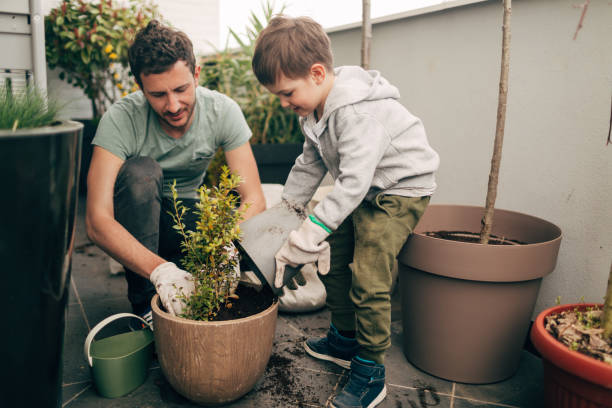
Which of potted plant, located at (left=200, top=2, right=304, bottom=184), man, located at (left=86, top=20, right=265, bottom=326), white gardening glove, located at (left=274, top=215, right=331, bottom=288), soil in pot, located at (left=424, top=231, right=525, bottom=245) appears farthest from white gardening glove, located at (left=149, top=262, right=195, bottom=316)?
potted plant, located at (left=200, top=2, right=304, bottom=184)

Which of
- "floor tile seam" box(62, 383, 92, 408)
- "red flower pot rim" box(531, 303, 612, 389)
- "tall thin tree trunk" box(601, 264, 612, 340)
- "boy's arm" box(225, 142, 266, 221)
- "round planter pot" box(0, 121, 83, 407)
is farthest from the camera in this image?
"boy's arm" box(225, 142, 266, 221)

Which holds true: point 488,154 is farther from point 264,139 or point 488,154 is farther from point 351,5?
point 264,139

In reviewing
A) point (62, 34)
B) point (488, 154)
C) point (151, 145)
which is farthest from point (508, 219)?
point (62, 34)

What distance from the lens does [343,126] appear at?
1367 millimetres

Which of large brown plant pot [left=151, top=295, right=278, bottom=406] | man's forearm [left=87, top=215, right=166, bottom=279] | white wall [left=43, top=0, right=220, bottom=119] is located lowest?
large brown plant pot [left=151, top=295, right=278, bottom=406]

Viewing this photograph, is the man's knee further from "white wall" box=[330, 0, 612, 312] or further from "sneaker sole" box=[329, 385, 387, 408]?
"white wall" box=[330, 0, 612, 312]

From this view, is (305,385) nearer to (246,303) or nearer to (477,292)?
(246,303)

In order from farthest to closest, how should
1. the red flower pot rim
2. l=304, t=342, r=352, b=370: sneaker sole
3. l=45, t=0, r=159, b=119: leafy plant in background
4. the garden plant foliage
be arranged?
l=45, t=0, r=159, b=119: leafy plant in background < the garden plant foliage < l=304, t=342, r=352, b=370: sneaker sole < the red flower pot rim

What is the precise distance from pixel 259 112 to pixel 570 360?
8.31 ft

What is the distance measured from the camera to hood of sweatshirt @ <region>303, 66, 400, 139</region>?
1376mm

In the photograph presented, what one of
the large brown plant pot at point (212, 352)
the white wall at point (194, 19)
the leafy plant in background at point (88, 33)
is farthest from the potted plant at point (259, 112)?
the large brown plant pot at point (212, 352)

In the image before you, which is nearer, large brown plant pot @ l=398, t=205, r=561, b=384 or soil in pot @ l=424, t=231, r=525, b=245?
large brown plant pot @ l=398, t=205, r=561, b=384

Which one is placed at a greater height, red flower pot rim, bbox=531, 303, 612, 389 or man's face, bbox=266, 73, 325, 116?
man's face, bbox=266, 73, 325, 116

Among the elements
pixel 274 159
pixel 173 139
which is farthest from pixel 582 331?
pixel 274 159
